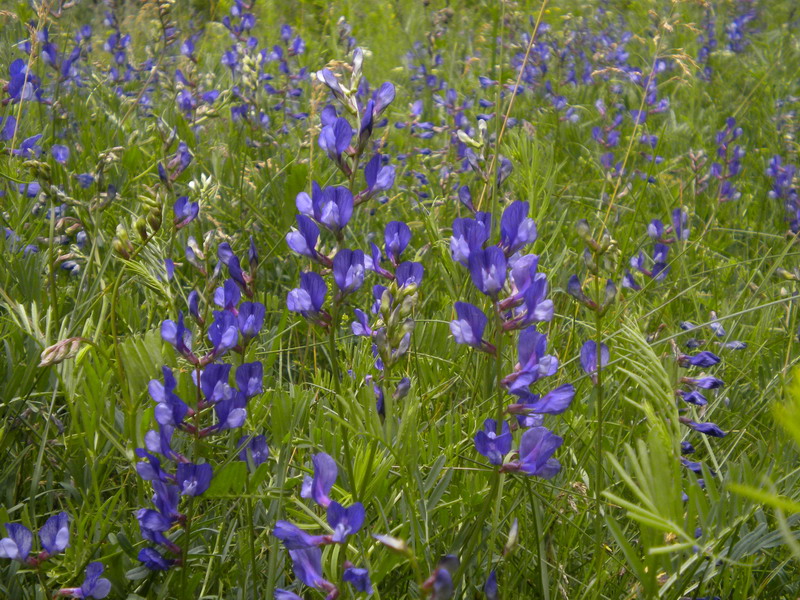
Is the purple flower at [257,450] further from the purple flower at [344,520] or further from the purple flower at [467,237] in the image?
the purple flower at [467,237]

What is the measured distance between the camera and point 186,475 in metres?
1.14

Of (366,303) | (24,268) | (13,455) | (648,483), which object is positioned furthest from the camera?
(366,303)

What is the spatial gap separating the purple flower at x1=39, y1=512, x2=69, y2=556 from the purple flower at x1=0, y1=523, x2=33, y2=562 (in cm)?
3

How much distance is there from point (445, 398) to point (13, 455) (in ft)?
2.87

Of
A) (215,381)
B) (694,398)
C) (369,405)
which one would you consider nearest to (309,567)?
(369,405)

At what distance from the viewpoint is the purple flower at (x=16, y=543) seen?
1110 mm

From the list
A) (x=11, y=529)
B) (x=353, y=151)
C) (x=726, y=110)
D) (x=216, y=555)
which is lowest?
(x=726, y=110)

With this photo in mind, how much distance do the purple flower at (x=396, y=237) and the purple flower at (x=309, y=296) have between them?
296mm

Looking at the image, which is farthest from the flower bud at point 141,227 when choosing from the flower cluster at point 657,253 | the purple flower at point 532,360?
the flower cluster at point 657,253

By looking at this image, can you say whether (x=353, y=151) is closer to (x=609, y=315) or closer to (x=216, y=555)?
(x=216, y=555)

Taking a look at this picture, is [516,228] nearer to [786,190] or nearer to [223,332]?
[223,332]

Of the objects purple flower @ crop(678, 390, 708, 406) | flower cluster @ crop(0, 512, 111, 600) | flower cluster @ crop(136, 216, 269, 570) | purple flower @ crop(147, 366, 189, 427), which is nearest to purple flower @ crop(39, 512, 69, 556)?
flower cluster @ crop(0, 512, 111, 600)

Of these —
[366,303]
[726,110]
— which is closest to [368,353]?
[366,303]

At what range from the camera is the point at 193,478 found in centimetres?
115
